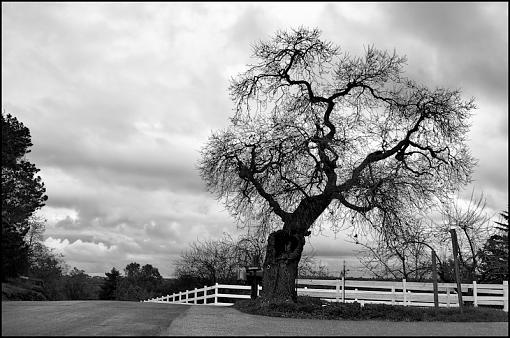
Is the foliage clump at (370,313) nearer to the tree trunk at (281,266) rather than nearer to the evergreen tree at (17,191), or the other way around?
the tree trunk at (281,266)

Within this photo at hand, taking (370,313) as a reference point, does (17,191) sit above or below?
above

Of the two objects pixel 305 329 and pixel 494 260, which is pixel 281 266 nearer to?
pixel 305 329

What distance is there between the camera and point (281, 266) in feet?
64.5

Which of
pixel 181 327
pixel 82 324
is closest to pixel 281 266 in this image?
pixel 181 327

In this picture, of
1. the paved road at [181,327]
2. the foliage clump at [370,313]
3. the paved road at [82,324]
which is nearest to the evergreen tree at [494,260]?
the foliage clump at [370,313]

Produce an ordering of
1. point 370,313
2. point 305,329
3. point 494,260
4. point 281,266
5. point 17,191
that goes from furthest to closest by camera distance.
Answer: point 494,260 < point 17,191 < point 281,266 < point 370,313 < point 305,329

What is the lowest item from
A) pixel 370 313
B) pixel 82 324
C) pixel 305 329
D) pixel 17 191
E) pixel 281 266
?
pixel 370 313

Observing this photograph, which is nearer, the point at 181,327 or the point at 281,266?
the point at 181,327

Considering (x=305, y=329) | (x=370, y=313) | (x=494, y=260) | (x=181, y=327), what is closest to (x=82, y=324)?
(x=181, y=327)

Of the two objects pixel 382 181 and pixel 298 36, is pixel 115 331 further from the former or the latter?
pixel 298 36

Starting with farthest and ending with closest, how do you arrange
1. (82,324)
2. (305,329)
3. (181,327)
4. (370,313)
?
(370,313) → (305,329) → (181,327) → (82,324)

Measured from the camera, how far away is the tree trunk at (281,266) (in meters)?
19.3

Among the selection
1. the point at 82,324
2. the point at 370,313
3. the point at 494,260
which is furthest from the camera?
the point at 494,260

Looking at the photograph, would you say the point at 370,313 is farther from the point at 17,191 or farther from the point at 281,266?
the point at 17,191
